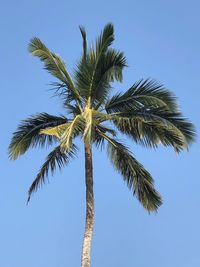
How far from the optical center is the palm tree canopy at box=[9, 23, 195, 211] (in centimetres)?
2248

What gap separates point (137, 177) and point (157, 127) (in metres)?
1.78

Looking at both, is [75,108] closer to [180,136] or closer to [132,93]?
[132,93]

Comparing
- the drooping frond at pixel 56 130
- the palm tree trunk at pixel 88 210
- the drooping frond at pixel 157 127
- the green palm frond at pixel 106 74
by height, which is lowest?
the palm tree trunk at pixel 88 210

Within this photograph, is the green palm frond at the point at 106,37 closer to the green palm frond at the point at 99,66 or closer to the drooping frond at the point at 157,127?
the green palm frond at the point at 99,66

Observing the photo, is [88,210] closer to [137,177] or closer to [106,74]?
[137,177]

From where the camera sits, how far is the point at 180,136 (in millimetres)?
22016

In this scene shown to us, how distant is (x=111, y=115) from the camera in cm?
2288

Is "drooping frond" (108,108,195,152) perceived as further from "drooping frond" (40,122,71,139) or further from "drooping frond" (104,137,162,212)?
"drooping frond" (40,122,71,139)

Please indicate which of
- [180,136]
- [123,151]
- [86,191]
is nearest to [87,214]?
[86,191]

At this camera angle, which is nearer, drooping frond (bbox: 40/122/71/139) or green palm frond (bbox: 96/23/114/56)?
drooping frond (bbox: 40/122/71/139)

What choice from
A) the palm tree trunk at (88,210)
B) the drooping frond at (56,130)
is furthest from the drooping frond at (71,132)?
the palm tree trunk at (88,210)

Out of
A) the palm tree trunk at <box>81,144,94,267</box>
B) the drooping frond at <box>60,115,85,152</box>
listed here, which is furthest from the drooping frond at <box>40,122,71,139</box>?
the palm tree trunk at <box>81,144,94,267</box>

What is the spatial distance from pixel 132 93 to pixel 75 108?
6.40 feet

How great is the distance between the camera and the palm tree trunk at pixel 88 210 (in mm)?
21266
